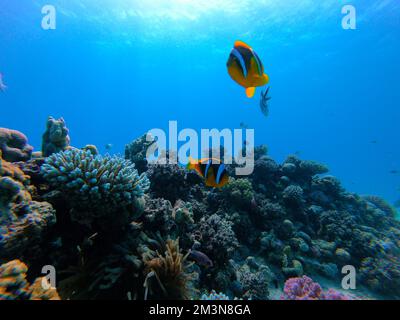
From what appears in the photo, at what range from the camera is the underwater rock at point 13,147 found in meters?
3.80

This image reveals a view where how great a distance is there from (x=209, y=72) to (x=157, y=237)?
224ft

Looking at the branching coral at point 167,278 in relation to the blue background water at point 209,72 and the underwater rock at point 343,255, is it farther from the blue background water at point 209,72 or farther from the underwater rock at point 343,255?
the blue background water at point 209,72

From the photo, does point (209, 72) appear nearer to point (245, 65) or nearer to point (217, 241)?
point (217, 241)

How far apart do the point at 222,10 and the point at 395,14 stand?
25239mm

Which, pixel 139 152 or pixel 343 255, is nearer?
pixel 343 255

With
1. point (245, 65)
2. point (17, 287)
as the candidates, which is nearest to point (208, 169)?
point (245, 65)

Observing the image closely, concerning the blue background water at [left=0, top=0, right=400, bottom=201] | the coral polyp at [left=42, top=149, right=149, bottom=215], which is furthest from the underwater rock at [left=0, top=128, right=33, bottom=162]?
the blue background water at [left=0, top=0, right=400, bottom=201]

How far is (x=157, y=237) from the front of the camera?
361 centimetres

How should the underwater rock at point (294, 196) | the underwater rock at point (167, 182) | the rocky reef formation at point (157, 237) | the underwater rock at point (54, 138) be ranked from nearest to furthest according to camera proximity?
the rocky reef formation at point (157, 237), the underwater rock at point (54, 138), the underwater rock at point (167, 182), the underwater rock at point (294, 196)

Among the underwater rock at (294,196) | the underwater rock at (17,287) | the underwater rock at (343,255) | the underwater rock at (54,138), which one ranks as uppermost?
the underwater rock at (54,138)

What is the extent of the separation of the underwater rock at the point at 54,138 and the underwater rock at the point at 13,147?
1.21 ft

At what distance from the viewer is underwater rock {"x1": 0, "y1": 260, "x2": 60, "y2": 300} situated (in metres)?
2.06

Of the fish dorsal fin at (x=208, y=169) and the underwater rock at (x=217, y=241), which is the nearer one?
the fish dorsal fin at (x=208, y=169)

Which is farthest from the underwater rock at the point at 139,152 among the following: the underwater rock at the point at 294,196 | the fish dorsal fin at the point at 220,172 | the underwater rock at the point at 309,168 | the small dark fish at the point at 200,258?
the underwater rock at the point at 309,168
